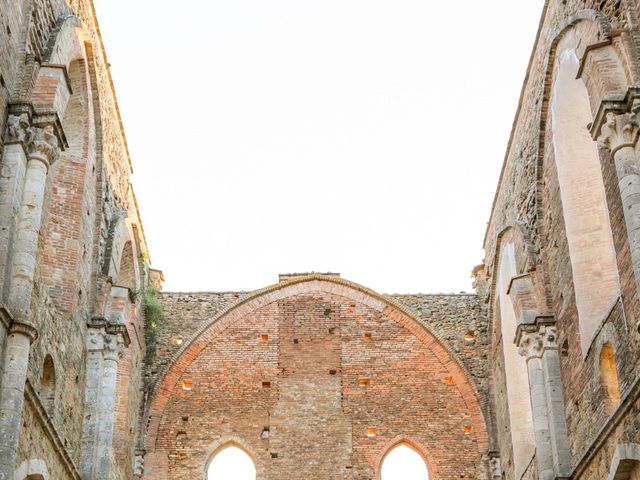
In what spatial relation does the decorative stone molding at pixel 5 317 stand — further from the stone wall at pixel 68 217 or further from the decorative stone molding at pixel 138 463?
the decorative stone molding at pixel 138 463

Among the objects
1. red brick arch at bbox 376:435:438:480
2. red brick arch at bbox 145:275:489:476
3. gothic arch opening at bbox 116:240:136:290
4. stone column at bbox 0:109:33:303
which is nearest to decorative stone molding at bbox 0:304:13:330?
stone column at bbox 0:109:33:303

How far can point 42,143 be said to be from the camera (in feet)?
34.1

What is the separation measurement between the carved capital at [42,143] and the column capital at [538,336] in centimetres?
647

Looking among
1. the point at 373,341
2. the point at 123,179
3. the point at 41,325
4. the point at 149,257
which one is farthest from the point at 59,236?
the point at 373,341

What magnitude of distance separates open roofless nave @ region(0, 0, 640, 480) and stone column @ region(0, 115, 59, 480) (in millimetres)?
19

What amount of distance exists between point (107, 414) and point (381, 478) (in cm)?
560

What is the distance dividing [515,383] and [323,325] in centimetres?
391

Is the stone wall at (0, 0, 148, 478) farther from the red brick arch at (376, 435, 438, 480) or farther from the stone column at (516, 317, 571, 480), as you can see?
the stone column at (516, 317, 571, 480)

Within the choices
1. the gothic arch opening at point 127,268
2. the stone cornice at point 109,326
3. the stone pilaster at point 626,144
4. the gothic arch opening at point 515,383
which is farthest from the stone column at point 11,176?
the gothic arch opening at point 515,383

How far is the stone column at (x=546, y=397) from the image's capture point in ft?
43.5

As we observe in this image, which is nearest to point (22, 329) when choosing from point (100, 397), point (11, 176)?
point (11, 176)

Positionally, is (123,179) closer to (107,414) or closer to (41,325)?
(107,414)

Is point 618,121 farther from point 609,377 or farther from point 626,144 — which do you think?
point 609,377

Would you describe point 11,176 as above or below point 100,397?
above
